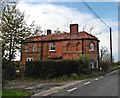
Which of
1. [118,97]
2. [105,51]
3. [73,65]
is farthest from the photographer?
[105,51]

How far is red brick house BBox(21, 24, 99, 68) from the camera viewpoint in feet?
153

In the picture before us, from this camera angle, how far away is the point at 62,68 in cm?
3061

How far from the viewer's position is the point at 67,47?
157 ft

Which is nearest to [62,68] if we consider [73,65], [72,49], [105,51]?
[73,65]

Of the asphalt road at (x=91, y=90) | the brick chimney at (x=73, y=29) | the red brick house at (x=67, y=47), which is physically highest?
the brick chimney at (x=73, y=29)

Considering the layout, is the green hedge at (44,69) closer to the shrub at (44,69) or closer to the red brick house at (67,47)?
the shrub at (44,69)

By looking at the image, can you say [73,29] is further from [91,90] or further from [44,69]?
[91,90]

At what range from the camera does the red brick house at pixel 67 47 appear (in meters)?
46.6

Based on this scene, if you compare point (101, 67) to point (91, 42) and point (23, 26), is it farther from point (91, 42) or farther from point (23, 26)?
point (23, 26)

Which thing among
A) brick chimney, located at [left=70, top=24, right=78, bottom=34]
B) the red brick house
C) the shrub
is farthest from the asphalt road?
brick chimney, located at [left=70, top=24, right=78, bottom=34]

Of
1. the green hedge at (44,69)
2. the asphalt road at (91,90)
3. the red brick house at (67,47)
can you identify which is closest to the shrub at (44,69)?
the green hedge at (44,69)

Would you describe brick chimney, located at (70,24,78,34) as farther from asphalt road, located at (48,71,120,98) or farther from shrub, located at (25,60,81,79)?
asphalt road, located at (48,71,120,98)

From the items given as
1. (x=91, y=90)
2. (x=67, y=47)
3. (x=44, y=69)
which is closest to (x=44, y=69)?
(x=44, y=69)

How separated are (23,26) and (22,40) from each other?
1581mm
